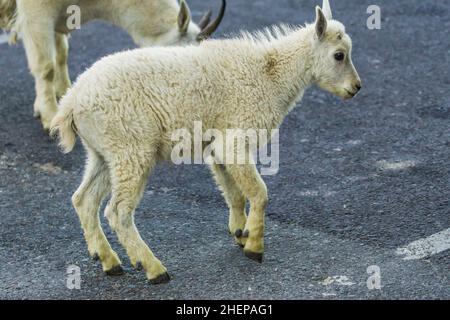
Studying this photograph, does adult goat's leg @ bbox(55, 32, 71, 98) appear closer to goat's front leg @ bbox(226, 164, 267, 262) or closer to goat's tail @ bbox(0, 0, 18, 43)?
goat's tail @ bbox(0, 0, 18, 43)

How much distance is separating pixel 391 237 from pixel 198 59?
1751 mm

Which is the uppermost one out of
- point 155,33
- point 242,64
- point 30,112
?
point 242,64

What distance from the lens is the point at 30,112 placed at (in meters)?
9.55

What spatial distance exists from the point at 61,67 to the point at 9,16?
697 millimetres

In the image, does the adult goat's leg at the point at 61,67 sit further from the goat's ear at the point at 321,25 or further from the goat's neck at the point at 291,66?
the goat's ear at the point at 321,25

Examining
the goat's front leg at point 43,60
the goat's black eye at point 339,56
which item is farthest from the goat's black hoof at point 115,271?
the goat's front leg at point 43,60

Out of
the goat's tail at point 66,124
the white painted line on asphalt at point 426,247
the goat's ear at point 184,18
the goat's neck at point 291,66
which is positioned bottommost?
the white painted line on asphalt at point 426,247

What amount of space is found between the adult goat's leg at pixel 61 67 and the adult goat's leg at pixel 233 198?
3417mm

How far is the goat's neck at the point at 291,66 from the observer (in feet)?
21.7

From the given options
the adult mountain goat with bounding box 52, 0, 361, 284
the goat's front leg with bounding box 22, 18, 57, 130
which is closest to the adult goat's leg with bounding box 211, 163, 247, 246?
the adult mountain goat with bounding box 52, 0, 361, 284

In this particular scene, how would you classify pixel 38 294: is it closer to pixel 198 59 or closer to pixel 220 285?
pixel 220 285

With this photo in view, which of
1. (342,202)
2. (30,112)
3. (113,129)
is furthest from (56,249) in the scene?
(30,112)

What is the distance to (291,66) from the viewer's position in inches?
262
